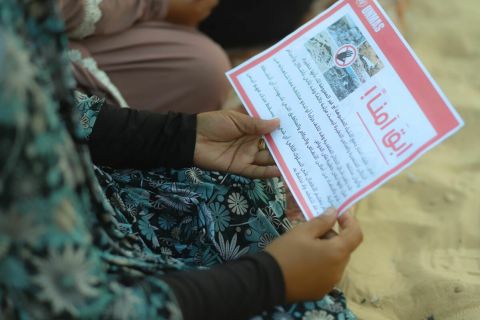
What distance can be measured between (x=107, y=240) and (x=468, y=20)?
4.21 feet

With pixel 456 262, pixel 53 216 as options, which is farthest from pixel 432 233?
pixel 53 216

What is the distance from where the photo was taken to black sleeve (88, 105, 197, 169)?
0.87 meters

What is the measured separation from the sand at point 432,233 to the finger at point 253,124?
1.21ft

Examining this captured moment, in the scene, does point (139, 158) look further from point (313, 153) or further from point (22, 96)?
point (22, 96)

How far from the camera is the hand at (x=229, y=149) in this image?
34.5 inches

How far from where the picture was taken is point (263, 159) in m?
0.89

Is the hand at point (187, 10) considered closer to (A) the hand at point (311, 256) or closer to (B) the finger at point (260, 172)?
(B) the finger at point (260, 172)

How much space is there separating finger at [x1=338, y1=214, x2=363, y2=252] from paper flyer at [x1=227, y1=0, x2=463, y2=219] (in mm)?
16

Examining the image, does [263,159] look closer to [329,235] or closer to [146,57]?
[329,235]

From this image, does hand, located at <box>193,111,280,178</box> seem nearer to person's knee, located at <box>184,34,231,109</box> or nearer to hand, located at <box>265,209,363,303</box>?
hand, located at <box>265,209,363,303</box>

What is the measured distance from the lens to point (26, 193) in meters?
0.53

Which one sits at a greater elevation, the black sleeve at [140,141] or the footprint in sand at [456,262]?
the black sleeve at [140,141]

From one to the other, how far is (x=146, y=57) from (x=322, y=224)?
60 centimetres

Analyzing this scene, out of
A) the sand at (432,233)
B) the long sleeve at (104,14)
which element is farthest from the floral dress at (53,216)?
the long sleeve at (104,14)
